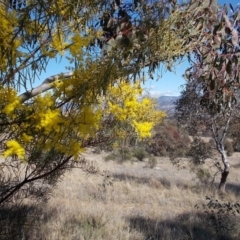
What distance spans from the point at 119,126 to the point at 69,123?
1137 millimetres

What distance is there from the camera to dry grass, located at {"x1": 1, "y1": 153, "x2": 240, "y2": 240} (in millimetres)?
5184

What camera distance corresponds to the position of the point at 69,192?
9281 mm

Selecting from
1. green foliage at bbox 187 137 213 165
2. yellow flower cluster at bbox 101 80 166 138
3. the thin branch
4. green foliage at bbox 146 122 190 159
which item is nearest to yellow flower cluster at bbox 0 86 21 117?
the thin branch

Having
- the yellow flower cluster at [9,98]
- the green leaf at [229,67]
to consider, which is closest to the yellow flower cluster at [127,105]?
the green leaf at [229,67]

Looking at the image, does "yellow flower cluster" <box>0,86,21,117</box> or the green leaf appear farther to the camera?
the green leaf

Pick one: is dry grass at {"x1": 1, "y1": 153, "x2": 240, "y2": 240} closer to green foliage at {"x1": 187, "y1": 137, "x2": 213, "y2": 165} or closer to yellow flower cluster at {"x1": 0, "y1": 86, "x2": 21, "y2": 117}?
green foliage at {"x1": 187, "y1": 137, "x2": 213, "y2": 165}

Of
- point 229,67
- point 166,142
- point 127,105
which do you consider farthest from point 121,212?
point 166,142

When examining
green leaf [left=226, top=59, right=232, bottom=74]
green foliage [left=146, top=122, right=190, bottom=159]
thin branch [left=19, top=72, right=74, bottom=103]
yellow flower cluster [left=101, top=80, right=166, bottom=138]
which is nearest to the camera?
thin branch [left=19, top=72, right=74, bottom=103]

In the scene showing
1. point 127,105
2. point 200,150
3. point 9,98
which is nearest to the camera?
point 9,98

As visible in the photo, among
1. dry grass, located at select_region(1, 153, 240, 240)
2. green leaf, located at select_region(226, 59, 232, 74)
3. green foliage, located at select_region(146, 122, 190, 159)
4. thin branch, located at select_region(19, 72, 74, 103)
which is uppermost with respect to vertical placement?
green leaf, located at select_region(226, 59, 232, 74)

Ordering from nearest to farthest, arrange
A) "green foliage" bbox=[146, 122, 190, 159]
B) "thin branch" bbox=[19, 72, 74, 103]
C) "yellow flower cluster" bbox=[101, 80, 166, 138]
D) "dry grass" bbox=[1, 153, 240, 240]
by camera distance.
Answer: "thin branch" bbox=[19, 72, 74, 103] → "yellow flower cluster" bbox=[101, 80, 166, 138] → "dry grass" bbox=[1, 153, 240, 240] → "green foliage" bbox=[146, 122, 190, 159]

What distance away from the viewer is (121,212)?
23.9 feet

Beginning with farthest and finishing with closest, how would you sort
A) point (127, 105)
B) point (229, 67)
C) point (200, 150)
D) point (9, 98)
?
point (200, 150) → point (127, 105) → point (229, 67) → point (9, 98)

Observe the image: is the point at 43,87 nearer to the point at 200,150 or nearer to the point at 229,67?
the point at 229,67
